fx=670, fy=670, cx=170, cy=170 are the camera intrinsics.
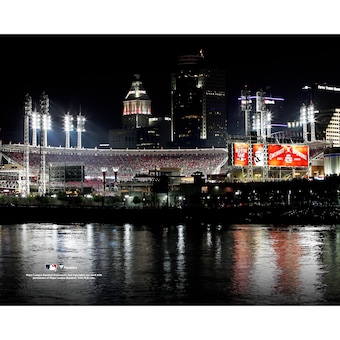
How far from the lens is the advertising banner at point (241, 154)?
65.1 meters

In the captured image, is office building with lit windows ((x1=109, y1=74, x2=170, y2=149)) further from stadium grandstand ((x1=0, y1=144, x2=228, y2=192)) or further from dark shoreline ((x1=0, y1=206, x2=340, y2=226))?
dark shoreline ((x1=0, y1=206, x2=340, y2=226))

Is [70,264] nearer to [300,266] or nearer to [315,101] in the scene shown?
[300,266]

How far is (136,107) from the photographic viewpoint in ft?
449

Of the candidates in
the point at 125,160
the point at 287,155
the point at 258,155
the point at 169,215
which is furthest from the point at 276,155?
the point at 125,160

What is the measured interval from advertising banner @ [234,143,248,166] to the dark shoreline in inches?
472

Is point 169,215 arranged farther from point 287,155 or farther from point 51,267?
point 51,267

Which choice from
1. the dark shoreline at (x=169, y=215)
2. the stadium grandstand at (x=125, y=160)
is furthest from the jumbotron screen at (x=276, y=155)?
the stadium grandstand at (x=125, y=160)

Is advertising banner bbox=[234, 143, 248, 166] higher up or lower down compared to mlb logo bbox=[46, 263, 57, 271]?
higher up

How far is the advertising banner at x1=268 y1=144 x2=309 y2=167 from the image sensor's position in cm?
6750

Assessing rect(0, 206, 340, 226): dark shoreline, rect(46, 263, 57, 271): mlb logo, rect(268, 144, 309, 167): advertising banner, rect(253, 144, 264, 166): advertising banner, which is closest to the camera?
rect(46, 263, 57, 271): mlb logo

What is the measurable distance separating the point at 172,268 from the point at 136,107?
113873 millimetres

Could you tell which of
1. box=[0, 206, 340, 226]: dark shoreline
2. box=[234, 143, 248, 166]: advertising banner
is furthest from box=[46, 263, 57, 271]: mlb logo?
box=[234, 143, 248, 166]: advertising banner

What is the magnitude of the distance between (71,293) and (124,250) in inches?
459

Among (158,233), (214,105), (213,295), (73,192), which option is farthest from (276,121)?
(213,295)
